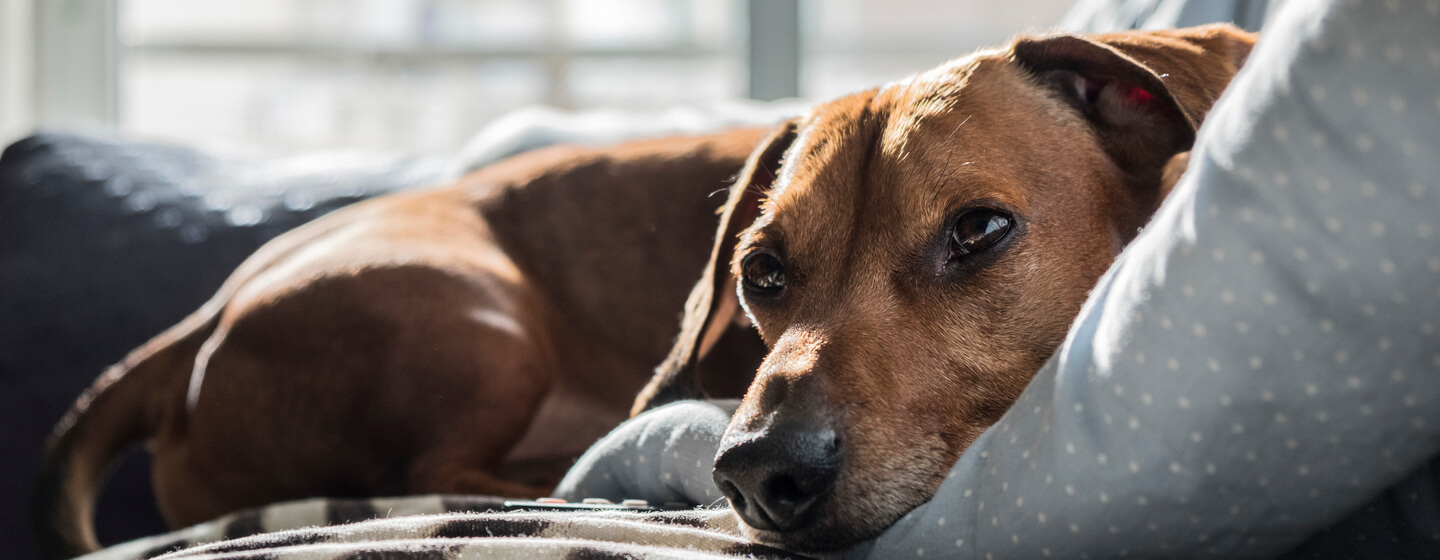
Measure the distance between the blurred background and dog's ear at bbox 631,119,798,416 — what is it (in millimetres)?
2558

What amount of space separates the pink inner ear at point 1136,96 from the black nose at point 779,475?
2.26 ft

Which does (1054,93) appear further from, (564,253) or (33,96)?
(33,96)

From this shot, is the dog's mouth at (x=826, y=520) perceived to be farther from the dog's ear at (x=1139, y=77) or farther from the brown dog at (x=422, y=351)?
the brown dog at (x=422, y=351)

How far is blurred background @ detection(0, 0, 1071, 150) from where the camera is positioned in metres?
4.37

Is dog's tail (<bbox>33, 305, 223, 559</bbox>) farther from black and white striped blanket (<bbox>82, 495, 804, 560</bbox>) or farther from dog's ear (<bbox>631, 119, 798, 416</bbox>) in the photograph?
dog's ear (<bbox>631, 119, 798, 416</bbox>)

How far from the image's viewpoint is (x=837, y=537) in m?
0.89

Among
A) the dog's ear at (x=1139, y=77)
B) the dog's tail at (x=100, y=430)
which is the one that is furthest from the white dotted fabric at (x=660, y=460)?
the dog's tail at (x=100, y=430)

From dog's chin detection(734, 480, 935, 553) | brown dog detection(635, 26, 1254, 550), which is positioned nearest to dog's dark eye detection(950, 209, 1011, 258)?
brown dog detection(635, 26, 1254, 550)

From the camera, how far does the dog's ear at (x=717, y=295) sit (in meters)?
1.40

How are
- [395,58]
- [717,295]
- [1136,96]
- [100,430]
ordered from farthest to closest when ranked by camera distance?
[395,58] < [100,430] < [717,295] < [1136,96]

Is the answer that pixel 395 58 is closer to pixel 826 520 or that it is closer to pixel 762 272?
pixel 762 272

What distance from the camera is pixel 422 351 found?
171cm

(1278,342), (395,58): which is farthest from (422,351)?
(395,58)

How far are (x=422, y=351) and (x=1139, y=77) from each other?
1.20 m
